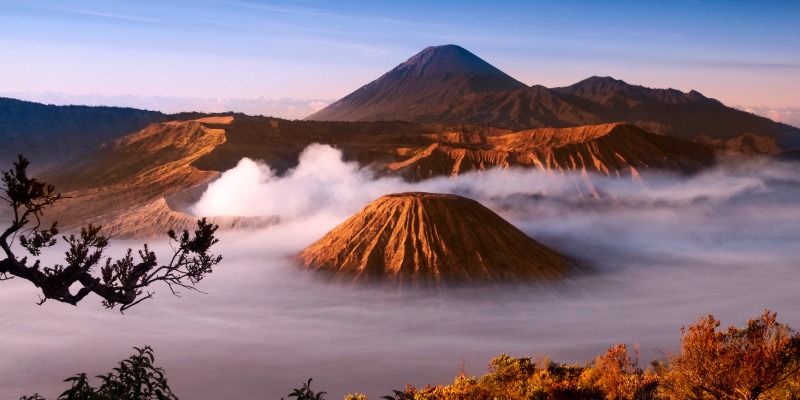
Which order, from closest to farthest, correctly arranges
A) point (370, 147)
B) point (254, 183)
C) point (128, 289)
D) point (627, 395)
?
1. point (128, 289)
2. point (627, 395)
3. point (254, 183)
4. point (370, 147)

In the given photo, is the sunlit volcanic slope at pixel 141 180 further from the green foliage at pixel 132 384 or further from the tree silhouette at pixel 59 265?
the green foliage at pixel 132 384

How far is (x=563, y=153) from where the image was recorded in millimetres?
144250

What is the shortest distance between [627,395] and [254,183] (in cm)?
9646

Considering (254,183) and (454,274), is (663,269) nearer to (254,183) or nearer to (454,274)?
(454,274)

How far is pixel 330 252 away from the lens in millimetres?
81688

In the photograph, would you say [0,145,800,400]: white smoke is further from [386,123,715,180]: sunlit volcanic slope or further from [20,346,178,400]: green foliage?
[20,346,178,400]: green foliage

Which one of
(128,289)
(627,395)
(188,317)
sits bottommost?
(188,317)

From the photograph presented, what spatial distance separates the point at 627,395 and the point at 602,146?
130 metres

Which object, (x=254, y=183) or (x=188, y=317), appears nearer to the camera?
(x=188, y=317)

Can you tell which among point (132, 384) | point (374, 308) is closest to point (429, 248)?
point (374, 308)

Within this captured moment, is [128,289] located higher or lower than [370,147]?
lower

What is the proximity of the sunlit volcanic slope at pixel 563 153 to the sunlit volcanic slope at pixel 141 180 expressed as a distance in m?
40.1

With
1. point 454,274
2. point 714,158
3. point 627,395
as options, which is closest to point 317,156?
point 454,274

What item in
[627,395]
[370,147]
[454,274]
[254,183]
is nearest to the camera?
[627,395]
